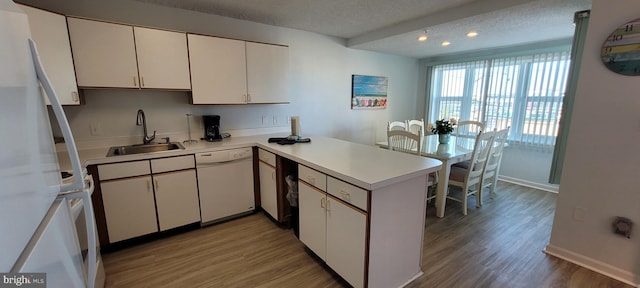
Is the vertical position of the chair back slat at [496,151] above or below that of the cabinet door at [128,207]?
above

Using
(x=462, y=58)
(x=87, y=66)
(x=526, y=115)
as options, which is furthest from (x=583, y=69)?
(x=87, y=66)

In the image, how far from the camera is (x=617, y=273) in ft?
6.47

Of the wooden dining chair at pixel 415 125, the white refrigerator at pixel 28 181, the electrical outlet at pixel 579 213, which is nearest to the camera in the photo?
the white refrigerator at pixel 28 181

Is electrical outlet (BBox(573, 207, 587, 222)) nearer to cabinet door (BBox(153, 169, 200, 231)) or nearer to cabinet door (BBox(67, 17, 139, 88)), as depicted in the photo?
cabinet door (BBox(153, 169, 200, 231))

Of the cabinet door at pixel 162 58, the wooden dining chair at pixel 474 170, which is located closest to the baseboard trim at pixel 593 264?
the wooden dining chair at pixel 474 170

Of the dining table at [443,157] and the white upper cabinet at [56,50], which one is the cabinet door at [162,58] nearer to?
the white upper cabinet at [56,50]

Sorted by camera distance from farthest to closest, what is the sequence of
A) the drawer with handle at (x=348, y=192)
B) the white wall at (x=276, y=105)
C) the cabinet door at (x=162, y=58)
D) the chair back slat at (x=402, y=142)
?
1. the chair back slat at (x=402, y=142)
2. the white wall at (x=276, y=105)
3. the cabinet door at (x=162, y=58)
4. the drawer with handle at (x=348, y=192)

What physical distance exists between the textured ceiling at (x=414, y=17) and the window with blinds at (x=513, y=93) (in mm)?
403

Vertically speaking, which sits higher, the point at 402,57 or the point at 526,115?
the point at 402,57

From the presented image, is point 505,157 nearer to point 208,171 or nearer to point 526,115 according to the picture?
point 526,115

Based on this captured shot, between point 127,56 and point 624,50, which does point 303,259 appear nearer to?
point 127,56

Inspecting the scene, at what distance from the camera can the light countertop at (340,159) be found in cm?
161

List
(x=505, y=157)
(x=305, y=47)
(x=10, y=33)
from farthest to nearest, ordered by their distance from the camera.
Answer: (x=505, y=157) → (x=305, y=47) → (x=10, y=33)

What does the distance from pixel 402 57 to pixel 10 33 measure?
17.3 feet
